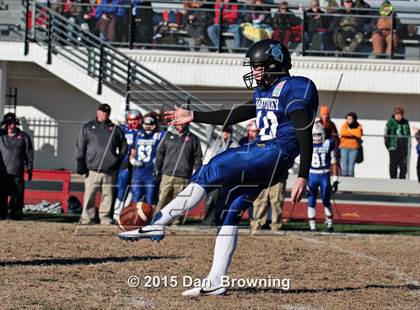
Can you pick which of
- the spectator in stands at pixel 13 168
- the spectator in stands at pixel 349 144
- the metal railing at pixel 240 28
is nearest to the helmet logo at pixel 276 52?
the spectator in stands at pixel 13 168

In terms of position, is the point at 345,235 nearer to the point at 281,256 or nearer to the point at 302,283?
the point at 281,256

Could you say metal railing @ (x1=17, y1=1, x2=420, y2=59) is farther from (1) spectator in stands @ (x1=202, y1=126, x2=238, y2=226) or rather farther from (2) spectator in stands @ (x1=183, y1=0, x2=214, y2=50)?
(1) spectator in stands @ (x1=202, y1=126, x2=238, y2=226)

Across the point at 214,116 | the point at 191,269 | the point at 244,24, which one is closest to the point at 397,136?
the point at 244,24

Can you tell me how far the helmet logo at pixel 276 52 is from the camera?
7660 mm

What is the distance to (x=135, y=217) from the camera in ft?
28.6

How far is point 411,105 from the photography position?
853 inches

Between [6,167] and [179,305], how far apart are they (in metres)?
9.09

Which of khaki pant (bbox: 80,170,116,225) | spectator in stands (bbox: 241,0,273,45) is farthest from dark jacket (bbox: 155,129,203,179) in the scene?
spectator in stands (bbox: 241,0,273,45)

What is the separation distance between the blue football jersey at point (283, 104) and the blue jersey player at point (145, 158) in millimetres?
7869

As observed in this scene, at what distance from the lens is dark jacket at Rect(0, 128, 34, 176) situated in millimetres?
15648

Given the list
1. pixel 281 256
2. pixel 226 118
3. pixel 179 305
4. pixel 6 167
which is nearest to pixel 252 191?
pixel 226 118

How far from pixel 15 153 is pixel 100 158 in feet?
5.19

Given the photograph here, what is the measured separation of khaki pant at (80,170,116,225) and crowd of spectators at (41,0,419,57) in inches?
228
